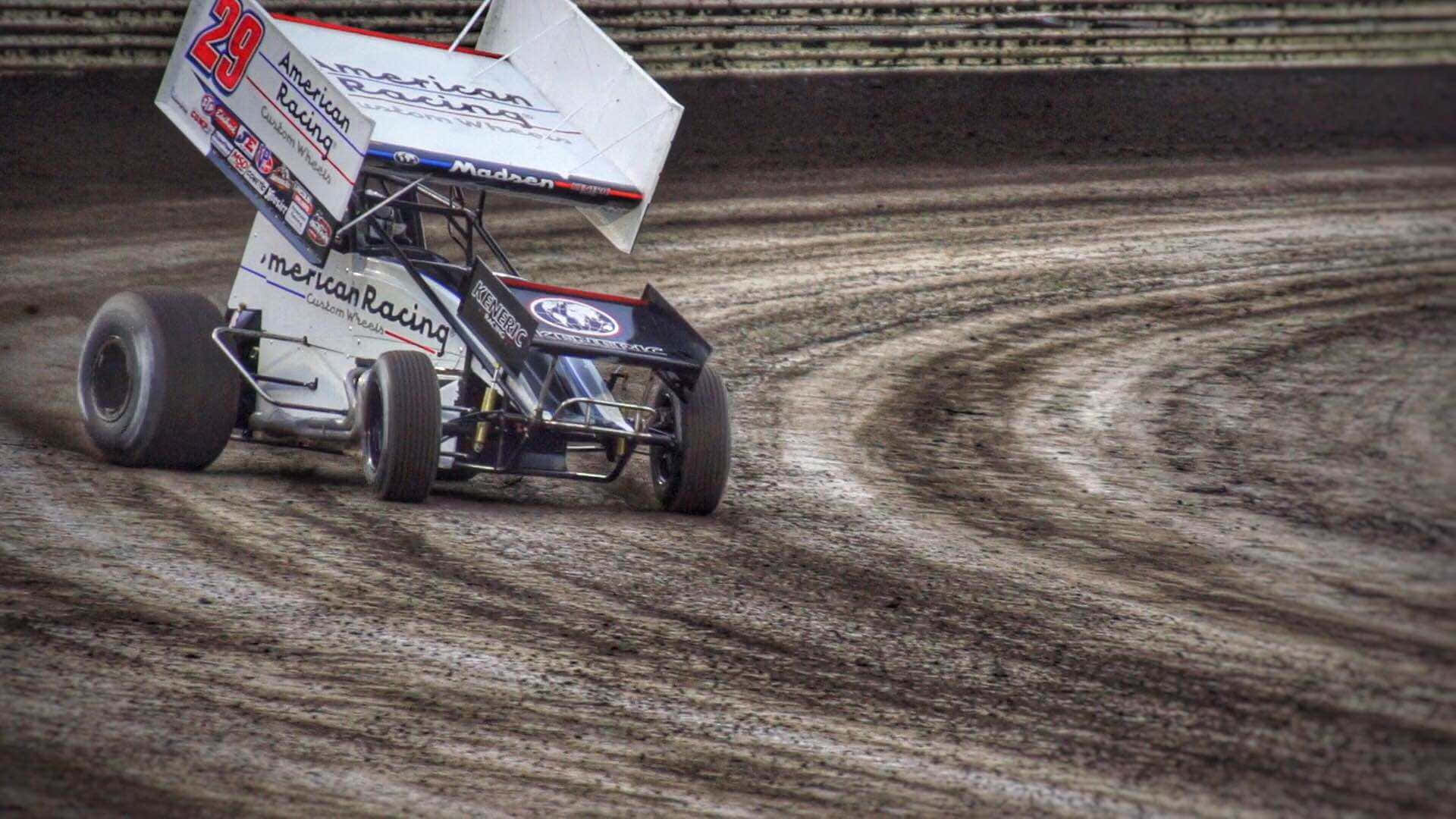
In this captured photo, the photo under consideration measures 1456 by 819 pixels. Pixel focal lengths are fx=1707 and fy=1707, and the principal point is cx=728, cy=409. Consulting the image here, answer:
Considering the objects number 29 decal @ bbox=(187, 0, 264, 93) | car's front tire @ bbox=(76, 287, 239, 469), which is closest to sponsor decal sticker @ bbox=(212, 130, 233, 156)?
number 29 decal @ bbox=(187, 0, 264, 93)

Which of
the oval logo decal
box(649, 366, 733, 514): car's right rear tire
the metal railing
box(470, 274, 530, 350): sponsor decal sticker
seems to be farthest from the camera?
the metal railing

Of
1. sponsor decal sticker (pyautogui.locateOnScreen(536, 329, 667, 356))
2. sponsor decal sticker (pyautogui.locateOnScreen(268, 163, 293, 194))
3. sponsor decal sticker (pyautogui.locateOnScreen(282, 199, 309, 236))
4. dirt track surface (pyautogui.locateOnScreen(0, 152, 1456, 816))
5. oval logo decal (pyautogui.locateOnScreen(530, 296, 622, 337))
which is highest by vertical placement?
sponsor decal sticker (pyautogui.locateOnScreen(268, 163, 293, 194))

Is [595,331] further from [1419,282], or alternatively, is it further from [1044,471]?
[1419,282]

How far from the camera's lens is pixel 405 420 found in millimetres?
7469

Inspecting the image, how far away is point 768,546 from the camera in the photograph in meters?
7.60

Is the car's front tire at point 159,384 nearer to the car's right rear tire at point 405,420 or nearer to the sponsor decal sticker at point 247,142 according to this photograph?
the sponsor decal sticker at point 247,142

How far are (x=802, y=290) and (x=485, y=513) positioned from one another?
6.51 m

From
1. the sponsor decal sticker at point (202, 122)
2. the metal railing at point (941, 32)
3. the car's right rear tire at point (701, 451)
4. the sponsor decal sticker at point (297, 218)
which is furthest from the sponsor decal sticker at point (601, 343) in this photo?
the metal railing at point (941, 32)

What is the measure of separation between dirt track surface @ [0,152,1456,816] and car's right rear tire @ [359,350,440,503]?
0.54 feet

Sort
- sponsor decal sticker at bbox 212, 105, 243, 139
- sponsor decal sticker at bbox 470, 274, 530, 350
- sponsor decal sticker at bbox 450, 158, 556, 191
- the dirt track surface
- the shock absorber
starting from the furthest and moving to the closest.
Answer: sponsor decal sticker at bbox 212, 105, 243, 139, sponsor decal sticker at bbox 450, 158, 556, 191, the shock absorber, sponsor decal sticker at bbox 470, 274, 530, 350, the dirt track surface

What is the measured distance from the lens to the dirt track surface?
4676 mm

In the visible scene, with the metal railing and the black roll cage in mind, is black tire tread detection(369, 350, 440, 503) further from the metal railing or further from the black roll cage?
the metal railing

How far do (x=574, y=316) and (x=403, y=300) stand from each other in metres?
0.99

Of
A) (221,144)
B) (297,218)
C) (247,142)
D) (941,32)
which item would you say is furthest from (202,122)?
(941,32)
